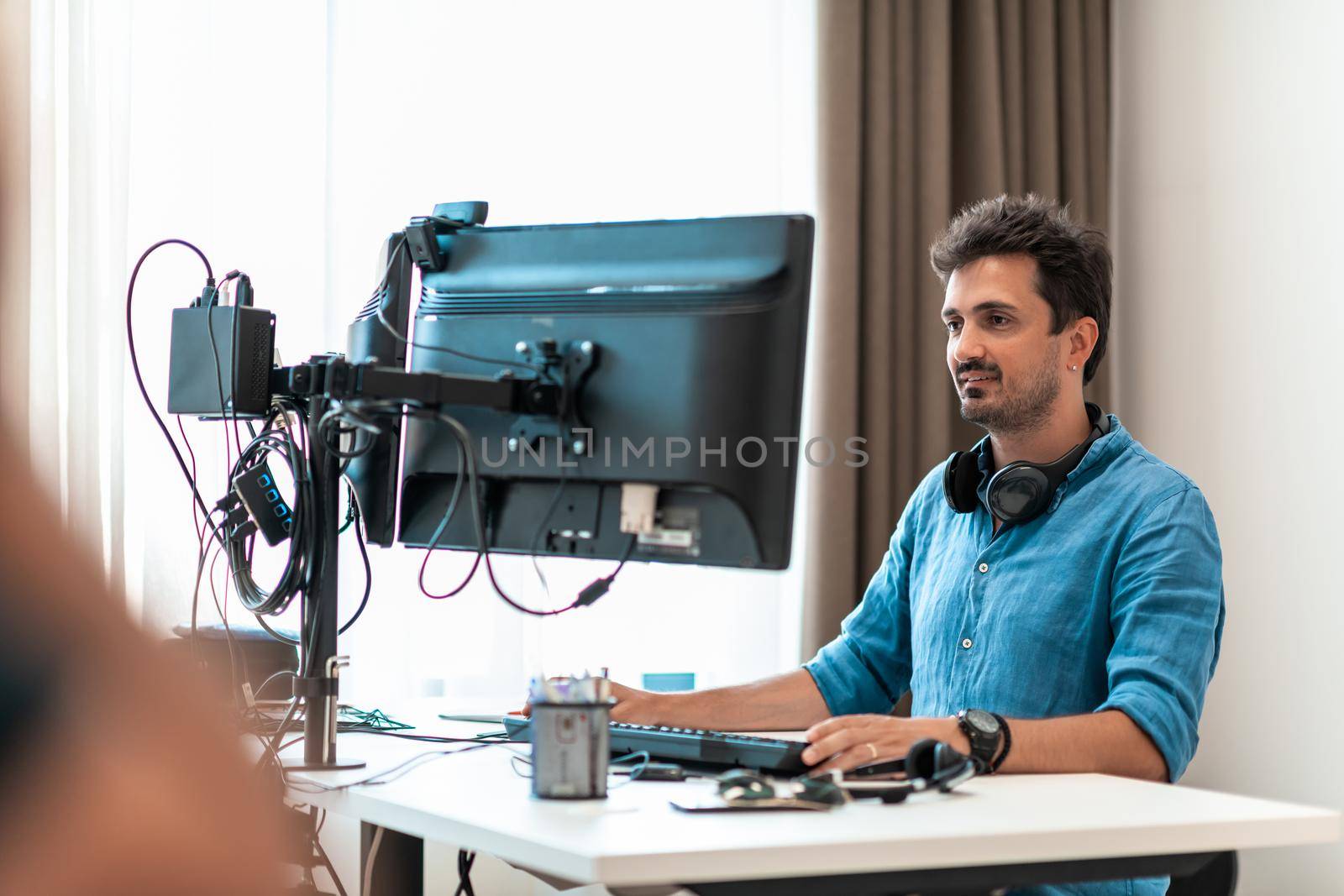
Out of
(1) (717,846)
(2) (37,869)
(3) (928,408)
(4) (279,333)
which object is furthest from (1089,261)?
(2) (37,869)

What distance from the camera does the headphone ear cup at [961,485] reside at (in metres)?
1.77

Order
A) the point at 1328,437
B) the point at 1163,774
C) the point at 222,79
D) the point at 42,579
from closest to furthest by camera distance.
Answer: the point at 42,579 → the point at 1163,774 → the point at 222,79 → the point at 1328,437

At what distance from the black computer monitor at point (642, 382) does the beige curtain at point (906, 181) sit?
1.58m

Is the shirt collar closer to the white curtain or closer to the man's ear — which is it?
the man's ear

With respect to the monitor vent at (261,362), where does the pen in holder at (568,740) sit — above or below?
below

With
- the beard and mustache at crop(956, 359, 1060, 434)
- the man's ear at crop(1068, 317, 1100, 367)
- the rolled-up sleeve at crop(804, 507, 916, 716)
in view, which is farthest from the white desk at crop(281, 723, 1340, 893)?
the man's ear at crop(1068, 317, 1100, 367)

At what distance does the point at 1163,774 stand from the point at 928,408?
5.47 ft

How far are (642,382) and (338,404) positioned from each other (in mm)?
322

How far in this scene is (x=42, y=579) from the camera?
28cm

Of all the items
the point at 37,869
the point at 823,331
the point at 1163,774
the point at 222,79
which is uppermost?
the point at 222,79

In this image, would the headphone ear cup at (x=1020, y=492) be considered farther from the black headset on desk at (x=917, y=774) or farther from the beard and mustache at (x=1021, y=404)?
the black headset on desk at (x=917, y=774)

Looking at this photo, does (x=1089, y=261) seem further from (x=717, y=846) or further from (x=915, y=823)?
(x=717, y=846)

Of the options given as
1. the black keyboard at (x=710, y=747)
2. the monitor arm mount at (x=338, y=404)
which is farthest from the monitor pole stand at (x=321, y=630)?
the black keyboard at (x=710, y=747)

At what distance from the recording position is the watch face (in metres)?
1.29
